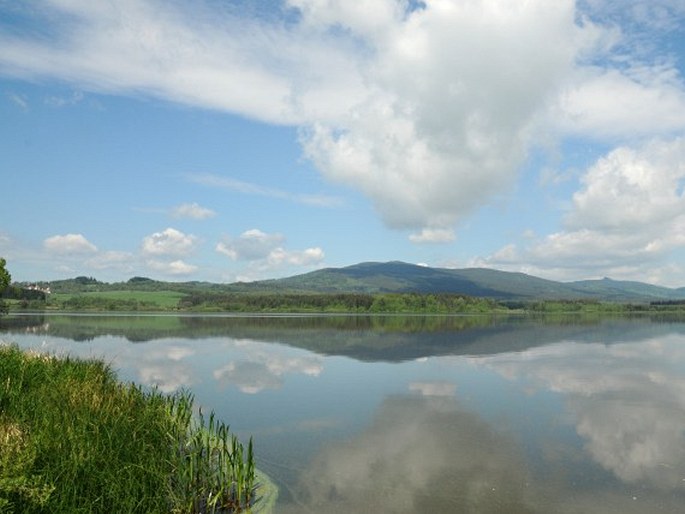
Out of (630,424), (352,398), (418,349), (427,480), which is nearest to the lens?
(427,480)

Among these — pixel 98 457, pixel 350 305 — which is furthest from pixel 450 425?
pixel 350 305

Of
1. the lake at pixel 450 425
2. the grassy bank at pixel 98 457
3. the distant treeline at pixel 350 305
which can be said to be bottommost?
the lake at pixel 450 425

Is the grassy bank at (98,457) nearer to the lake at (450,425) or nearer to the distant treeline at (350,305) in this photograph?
the lake at (450,425)

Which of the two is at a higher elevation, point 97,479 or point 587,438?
point 97,479

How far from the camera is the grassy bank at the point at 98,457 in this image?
32.8 ft

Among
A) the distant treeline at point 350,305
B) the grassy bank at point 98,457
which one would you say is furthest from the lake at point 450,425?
the distant treeline at point 350,305

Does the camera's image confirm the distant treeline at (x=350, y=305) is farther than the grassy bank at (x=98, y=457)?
Yes

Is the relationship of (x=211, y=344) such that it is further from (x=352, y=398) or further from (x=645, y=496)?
(x=645, y=496)

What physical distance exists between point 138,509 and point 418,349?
45.1 meters

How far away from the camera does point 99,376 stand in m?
19.4

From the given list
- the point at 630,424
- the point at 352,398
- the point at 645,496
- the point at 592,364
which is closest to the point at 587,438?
the point at 630,424

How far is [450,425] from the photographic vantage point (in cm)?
2231

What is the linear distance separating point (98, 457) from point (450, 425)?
14.6 m

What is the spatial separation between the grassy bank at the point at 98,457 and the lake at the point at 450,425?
2.19 meters
